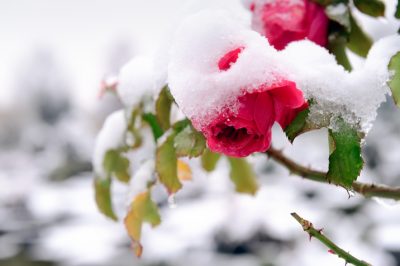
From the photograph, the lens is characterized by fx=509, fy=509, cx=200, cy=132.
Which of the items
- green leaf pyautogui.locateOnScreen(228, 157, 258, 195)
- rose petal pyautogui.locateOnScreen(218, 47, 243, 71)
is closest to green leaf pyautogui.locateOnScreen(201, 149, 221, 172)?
green leaf pyautogui.locateOnScreen(228, 157, 258, 195)

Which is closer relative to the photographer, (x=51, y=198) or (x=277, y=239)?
(x=277, y=239)

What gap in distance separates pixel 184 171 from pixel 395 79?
311 millimetres

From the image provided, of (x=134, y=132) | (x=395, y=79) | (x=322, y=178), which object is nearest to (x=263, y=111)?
(x=395, y=79)

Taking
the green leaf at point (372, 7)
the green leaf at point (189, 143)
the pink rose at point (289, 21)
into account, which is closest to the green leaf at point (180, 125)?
the green leaf at point (189, 143)

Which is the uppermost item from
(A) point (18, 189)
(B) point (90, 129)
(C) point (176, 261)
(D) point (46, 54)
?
(D) point (46, 54)

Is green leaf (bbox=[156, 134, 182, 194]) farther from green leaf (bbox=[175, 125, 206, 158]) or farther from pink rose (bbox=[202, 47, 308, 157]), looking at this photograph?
pink rose (bbox=[202, 47, 308, 157])

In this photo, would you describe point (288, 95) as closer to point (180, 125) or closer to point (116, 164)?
point (180, 125)

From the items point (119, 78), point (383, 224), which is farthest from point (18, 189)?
point (119, 78)

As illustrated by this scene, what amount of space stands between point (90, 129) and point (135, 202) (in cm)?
2000

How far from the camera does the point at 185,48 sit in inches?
14.6

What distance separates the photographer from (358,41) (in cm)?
55

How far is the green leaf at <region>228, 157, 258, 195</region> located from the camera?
28.1 inches

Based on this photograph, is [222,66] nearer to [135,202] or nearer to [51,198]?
[135,202]

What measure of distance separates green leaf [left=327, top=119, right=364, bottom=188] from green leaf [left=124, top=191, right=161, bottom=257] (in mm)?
268
